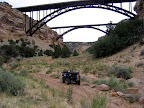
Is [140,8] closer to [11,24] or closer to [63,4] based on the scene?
[63,4]

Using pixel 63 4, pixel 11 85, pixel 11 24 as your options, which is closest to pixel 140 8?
pixel 63 4

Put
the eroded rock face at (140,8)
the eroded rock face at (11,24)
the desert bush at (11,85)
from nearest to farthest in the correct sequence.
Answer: the desert bush at (11,85) < the eroded rock face at (140,8) < the eroded rock face at (11,24)

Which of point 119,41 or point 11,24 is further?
point 11,24

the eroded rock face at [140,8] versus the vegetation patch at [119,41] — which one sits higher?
the eroded rock face at [140,8]

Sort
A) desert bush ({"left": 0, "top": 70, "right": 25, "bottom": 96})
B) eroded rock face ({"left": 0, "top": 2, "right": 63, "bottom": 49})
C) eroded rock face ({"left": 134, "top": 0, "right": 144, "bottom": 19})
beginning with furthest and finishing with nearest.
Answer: eroded rock face ({"left": 0, "top": 2, "right": 63, "bottom": 49}) < eroded rock face ({"left": 134, "top": 0, "right": 144, "bottom": 19}) < desert bush ({"left": 0, "top": 70, "right": 25, "bottom": 96})

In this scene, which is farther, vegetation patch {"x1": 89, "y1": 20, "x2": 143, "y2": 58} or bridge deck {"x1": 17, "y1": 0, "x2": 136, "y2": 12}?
bridge deck {"x1": 17, "y1": 0, "x2": 136, "y2": 12}

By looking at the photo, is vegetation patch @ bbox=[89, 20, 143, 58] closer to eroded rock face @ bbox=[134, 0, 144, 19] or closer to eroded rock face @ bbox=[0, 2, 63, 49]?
eroded rock face @ bbox=[134, 0, 144, 19]

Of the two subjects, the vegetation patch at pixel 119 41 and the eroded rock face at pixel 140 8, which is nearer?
the vegetation patch at pixel 119 41

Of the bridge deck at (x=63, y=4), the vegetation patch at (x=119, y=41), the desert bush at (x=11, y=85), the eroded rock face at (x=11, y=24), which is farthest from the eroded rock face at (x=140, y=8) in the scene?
the eroded rock face at (x=11, y=24)

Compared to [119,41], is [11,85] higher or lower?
lower

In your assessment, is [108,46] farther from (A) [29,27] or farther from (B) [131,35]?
(A) [29,27]

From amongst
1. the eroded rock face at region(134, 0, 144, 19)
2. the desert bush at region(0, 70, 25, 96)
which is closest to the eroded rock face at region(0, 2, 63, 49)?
the eroded rock face at region(134, 0, 144, 19)

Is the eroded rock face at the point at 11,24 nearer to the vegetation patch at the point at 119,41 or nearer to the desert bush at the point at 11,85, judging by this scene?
the vegetation patch at the point at 119,41

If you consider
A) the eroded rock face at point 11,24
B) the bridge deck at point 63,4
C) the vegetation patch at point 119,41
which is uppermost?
the bridge deck at point 63,4
